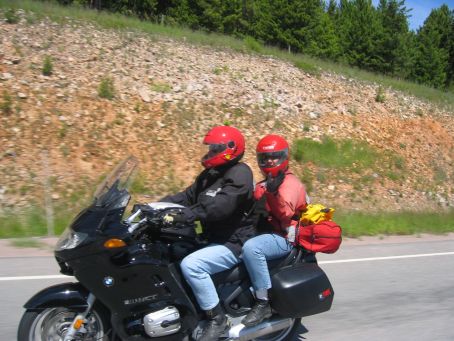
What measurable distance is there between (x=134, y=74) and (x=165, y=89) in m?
1.12

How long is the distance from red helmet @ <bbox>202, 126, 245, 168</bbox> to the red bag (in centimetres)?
94

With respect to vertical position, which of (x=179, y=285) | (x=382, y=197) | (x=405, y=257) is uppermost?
(x=179, y=285)

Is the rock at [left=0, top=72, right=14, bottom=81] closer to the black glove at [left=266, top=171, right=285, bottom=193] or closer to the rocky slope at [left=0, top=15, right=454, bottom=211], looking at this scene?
the rocky slope at [left=0, top=15, right=454, bottom=211]

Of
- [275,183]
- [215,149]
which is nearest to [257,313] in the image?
[275,183]

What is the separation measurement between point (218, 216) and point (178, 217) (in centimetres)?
37

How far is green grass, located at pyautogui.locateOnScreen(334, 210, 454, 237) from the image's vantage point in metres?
9.91

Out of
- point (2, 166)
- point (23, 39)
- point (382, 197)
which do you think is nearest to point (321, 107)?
point (382, 197)

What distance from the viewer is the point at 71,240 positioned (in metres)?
3.62

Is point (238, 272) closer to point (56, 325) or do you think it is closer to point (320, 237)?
point (320, 237)

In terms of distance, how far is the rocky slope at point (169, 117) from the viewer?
12.7m

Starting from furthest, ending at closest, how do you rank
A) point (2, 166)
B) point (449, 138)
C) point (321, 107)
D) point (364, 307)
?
point (449, 138) → point (321, 107) → point (2, 166) → point (364, 307)

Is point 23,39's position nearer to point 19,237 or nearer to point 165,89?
point 165,89

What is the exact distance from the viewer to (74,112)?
13.9 meters

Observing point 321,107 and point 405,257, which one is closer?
point 405,257
